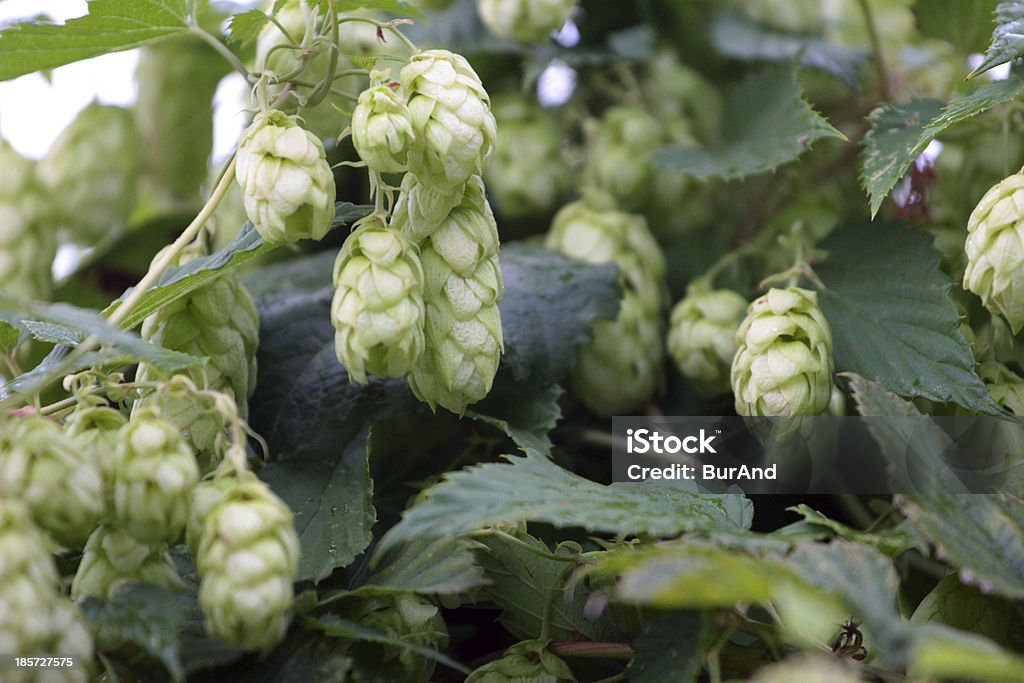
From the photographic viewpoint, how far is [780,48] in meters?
1.26

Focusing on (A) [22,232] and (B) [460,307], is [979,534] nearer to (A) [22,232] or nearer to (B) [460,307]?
(B) [460,307]

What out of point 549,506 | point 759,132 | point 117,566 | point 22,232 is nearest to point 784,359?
point 549,506

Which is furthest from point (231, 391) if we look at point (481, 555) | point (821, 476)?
point (821, 476)

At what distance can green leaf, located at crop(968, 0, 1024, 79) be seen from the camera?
723 millimetres

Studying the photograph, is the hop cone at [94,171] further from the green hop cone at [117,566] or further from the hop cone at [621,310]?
the green hop cone at [117,566]

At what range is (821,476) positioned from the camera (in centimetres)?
88

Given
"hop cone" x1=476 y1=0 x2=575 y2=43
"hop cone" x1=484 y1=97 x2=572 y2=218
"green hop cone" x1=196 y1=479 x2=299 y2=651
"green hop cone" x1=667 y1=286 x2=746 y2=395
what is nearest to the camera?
"green hop cone" x1=196 y1=479 x2=299 y2=651

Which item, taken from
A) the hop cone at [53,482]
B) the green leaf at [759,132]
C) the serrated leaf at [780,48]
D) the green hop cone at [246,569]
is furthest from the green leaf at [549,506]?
the serrated leaf at [780,48]

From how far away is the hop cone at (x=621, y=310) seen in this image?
986 mm

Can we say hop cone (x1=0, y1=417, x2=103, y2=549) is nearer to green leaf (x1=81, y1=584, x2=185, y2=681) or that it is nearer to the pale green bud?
green leaf (x1=81, y1=584, x2=185, y2=681)

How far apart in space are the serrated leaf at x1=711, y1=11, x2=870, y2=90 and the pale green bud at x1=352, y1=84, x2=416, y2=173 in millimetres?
662

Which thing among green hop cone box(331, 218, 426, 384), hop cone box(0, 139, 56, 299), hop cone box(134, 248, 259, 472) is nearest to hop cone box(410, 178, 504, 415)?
green hop cone box(331, 218, 426, 384)

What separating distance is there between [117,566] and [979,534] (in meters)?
0.52

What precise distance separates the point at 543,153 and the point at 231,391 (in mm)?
530
